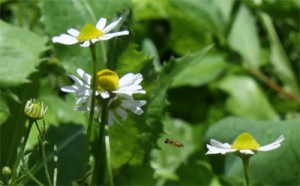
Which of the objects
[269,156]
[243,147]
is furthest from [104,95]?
[269,156]

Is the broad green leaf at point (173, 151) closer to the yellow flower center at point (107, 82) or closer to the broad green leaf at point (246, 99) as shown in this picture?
the broad green leaf at point (246, 99)

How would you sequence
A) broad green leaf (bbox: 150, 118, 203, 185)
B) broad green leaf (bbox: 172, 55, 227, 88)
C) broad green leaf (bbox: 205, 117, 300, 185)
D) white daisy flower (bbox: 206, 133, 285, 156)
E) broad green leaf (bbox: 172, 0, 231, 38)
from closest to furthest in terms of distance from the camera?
1. white daisy flower (bbox: 206, 133, 285, 156)
2. broad green leaf (bbox: 205, 117, 300, 185)
3. broad green leaf (bbox: 150, 118, 203, 185)
4. broad green leaf (bbox: 172, 0, 231, 38)
5. broad green leaf (bbox: 172, 55, 227, 88)

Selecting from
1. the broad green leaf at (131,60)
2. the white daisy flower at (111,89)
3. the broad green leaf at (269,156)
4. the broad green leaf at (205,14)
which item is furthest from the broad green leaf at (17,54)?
the broad green leaf at (205,14)

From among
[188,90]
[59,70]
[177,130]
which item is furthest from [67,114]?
[188,90]

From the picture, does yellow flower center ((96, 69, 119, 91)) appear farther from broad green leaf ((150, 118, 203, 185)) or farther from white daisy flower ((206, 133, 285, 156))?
broad green leaf ((150, 118, 203, 185))

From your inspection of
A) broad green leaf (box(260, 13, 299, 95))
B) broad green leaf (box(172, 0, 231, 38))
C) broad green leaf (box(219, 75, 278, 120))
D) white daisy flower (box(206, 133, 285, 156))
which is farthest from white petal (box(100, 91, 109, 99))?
broad green leaf (box(260, 13, 299, 95))

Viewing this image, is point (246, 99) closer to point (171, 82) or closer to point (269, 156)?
point (269, 156)
